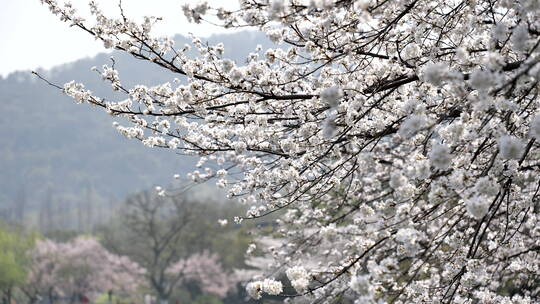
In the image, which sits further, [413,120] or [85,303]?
[85,303]

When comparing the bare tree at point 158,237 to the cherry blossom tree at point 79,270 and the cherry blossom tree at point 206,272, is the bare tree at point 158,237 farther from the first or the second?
the cherry blossom tree at point 79,270

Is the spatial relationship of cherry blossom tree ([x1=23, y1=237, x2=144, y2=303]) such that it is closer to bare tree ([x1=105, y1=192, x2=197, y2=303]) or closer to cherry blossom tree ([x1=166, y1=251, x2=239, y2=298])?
bare tree ([x1=105, y1=192, x2=197, y2=303])

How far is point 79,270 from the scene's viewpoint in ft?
118

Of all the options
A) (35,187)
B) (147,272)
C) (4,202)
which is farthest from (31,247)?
(35,187)

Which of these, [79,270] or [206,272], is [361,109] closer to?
[206,272]

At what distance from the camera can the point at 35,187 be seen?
17275cm

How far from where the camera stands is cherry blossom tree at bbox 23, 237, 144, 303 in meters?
34.3

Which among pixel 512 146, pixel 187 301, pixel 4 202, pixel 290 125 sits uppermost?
pixel 4 202

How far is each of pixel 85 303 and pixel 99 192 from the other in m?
139

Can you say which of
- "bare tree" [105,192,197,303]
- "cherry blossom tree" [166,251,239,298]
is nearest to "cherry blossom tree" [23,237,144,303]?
"bare tree" [105,192,197,303]

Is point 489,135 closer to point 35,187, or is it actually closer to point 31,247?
point 31,247

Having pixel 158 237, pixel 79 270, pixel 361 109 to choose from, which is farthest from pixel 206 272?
pixel 361 109

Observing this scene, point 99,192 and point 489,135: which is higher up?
point 99,192

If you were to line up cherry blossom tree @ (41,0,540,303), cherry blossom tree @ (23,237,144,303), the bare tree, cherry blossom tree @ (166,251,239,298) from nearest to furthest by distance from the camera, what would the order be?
cherry blossom tree @ (41,0,540,303), the bare tree, cherry blossom tree @ (166,251,239,298), cherry blossom tree @ (23,237,144,303)
